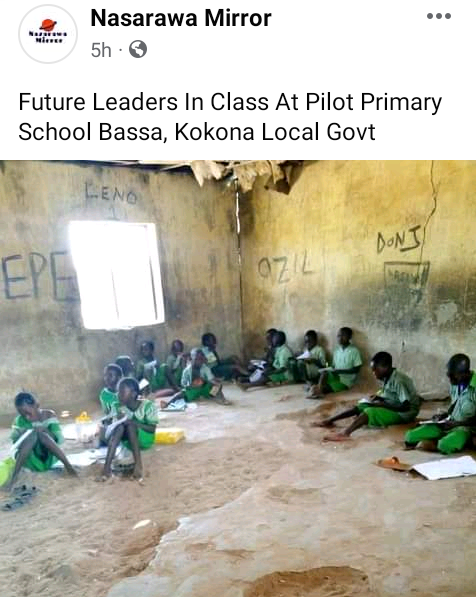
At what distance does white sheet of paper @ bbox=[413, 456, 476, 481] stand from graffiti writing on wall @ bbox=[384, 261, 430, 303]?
142 centimetres

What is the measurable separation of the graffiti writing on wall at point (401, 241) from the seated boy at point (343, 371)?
2.42ft

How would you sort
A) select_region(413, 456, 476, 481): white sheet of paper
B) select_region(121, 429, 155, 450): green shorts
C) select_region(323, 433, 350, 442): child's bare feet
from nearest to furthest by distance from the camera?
select_region(413, 456, 476, 481): white sheet of paper < select_region(121, 429, 155, 450): green shorts < select_region(323, 433, 350, 442): child's bare feet

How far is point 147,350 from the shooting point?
451 centimetres

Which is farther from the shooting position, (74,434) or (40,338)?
(40,338)

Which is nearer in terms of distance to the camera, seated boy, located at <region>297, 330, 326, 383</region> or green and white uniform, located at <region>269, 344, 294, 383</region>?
seated boy, located at <region>297, 330, 326, 383</region>

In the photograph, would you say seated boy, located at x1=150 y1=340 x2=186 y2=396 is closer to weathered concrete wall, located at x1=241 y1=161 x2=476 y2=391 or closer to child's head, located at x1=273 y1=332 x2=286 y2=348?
child's head, located at x1=273 y1=332 x2=286 y2=348

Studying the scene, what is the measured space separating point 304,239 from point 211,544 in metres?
3.40

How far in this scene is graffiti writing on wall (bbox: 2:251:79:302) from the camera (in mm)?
3816

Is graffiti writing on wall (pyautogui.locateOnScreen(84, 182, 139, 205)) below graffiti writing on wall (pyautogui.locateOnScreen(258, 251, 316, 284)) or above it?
above
